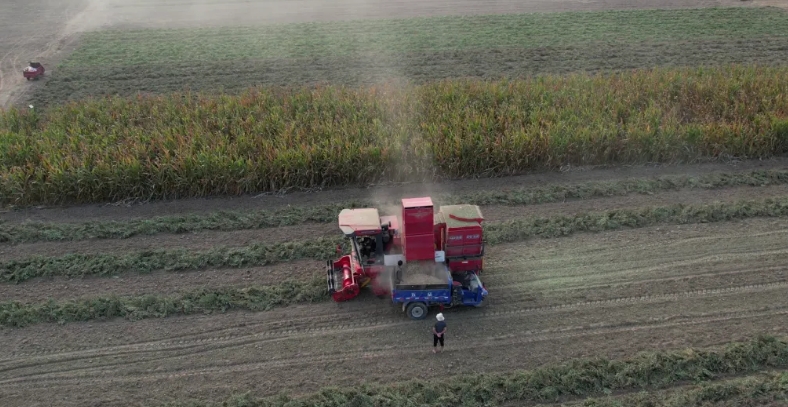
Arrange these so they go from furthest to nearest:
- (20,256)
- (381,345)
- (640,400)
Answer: (20,256), (381,345), (640,400)

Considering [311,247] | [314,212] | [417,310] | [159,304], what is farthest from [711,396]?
[159,304]

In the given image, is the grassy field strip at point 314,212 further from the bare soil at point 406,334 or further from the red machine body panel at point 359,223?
the red machine body panel at point 359,223

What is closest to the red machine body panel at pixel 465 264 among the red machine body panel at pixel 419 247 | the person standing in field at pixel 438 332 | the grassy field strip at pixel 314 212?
the red machine body panel at pixel 419 247

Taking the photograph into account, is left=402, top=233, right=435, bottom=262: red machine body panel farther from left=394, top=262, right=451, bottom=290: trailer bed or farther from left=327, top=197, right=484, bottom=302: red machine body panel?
left=394, top=262, right=451, bottom=290: trailer bed

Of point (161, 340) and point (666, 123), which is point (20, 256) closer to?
point (161, 340)

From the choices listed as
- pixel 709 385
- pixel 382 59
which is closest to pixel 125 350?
pixel 709 385

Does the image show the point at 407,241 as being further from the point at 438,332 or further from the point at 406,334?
the point at 438,332
